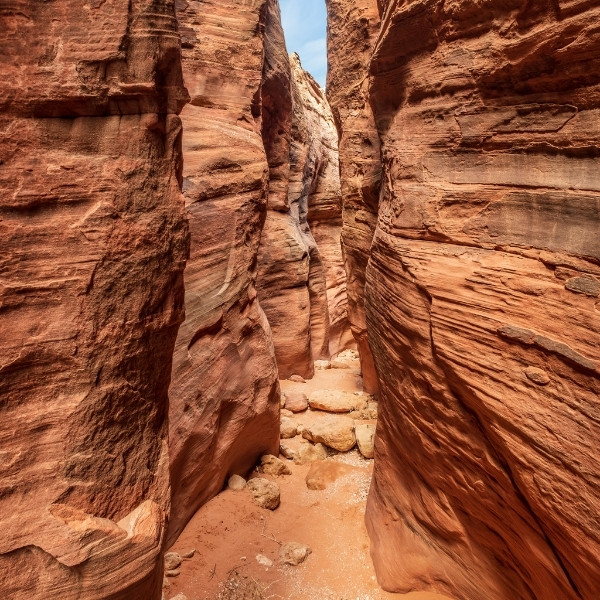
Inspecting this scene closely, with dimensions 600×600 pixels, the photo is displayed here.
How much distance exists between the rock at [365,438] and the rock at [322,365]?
418 centimetres

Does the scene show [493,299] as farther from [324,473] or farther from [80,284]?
[324,473]

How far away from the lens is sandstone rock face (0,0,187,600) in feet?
6.04

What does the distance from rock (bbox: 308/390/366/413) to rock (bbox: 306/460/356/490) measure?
59.2 inches

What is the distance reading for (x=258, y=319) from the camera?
18.7ft

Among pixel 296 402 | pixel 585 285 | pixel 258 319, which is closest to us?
pixel 585 285

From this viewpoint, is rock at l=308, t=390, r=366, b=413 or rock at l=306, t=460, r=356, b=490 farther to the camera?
rock at l=308, t=390, r=366, b=413

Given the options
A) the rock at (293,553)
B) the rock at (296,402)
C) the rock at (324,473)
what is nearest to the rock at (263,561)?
the rock at (293,553)

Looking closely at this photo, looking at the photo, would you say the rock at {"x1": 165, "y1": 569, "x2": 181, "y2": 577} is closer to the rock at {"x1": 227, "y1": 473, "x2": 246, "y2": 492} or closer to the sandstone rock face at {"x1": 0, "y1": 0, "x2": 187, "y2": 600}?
the rock at {"x1": 227, "y1": 473, "x2": 246, "y2": 492}

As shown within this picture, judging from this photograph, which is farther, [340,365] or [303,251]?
[340,365]

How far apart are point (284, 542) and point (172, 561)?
1.13m

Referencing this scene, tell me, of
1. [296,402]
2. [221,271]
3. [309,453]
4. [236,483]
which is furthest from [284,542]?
[296,402]

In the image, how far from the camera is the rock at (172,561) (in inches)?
162

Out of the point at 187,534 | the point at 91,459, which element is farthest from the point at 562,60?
the point at 187,534

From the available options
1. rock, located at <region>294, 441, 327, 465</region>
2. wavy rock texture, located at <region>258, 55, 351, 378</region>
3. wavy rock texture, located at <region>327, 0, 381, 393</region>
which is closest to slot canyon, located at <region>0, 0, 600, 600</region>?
rock, located at <region>294, 441, 327, 465</region>
